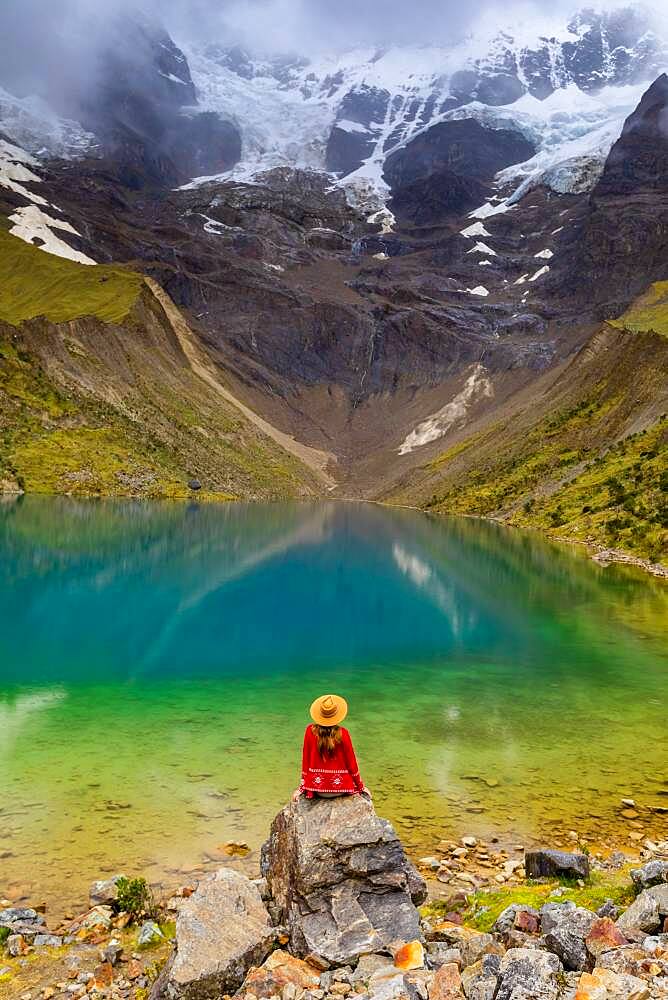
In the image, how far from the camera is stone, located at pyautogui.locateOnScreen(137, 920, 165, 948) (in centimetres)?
1126

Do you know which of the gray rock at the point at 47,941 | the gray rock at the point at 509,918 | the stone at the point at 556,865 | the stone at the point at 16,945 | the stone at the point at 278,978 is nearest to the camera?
the stone at the point at 278,978

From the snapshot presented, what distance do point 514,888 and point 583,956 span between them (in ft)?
16.9

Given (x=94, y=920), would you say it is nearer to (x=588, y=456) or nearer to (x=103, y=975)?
(x=103, y=975)

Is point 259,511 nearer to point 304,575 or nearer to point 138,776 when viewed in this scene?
point 304,575

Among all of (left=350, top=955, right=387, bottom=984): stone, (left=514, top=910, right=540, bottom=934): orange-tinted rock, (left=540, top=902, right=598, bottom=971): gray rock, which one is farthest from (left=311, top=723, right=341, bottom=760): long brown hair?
(left=540, top=902, right=598, bottom=971): gray rock

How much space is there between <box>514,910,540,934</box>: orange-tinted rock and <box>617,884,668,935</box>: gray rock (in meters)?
1.02

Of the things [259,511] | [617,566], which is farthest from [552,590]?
[259,511]

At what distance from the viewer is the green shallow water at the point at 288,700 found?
16.5 metres

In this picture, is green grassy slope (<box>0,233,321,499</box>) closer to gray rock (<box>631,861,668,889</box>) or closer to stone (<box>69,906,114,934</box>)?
stone (<box>69,906,114,934</box>)

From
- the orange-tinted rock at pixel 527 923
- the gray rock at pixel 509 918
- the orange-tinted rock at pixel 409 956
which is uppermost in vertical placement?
the orange-tinted rock at pixel 527 923

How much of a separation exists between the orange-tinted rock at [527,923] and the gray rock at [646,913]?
1.02 m

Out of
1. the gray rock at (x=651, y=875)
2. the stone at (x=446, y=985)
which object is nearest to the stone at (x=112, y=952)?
the stone at (x=446, y=985)

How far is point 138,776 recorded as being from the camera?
18.7m

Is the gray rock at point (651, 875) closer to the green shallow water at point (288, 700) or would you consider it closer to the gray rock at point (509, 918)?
the gray rock at point (509, 918)
